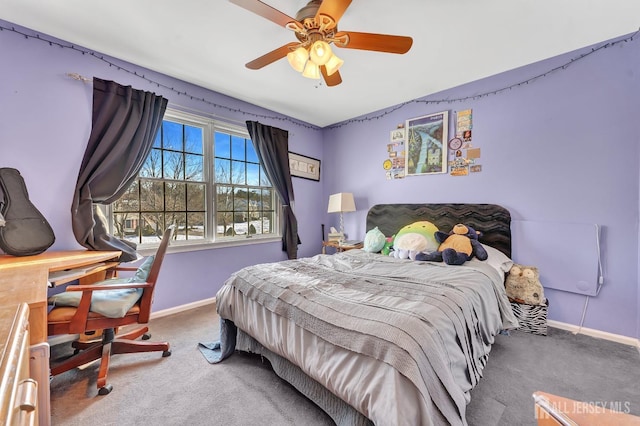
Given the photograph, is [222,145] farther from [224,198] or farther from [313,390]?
[313,390]

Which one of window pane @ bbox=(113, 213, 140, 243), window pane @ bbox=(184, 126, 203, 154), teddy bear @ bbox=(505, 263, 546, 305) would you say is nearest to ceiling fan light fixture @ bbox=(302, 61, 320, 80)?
window pane @ bbox=(184, 126, 203, 154)

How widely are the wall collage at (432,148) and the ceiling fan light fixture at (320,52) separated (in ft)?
6.62

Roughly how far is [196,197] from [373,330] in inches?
107

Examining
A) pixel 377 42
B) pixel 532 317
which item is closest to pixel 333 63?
pixel 377 42

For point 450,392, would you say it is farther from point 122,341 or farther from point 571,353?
point 122,341

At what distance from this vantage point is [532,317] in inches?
95.0

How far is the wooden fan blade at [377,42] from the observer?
1675mm

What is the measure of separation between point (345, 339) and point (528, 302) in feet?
7.12

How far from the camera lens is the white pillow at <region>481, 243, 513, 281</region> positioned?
8.25 feet

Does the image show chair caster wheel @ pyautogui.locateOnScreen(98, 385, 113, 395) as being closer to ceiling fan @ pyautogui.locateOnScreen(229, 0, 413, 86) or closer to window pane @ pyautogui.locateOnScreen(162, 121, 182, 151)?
window pane @ pyautogui.locateOnScreen(162, 121, 182, 151)

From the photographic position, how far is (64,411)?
1.52m

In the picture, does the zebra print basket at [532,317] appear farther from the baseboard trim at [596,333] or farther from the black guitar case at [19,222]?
the black guitar case at [19,222]

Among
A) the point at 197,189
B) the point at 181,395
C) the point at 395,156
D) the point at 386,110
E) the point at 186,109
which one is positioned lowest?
the point at 181,395

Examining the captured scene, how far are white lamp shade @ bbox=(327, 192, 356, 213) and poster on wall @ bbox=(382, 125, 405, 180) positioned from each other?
62cm
